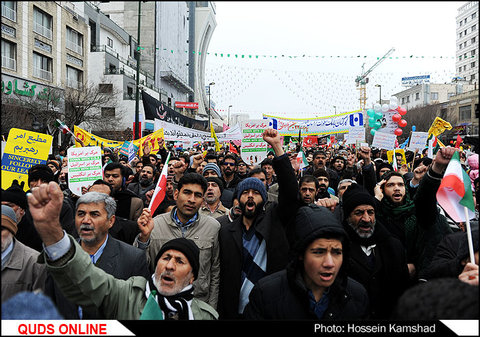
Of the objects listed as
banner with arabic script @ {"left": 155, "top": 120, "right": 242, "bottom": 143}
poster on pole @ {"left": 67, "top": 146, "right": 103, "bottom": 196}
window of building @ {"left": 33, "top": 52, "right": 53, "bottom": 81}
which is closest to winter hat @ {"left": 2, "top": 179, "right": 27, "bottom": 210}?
poster on pole @ {"left": 67, "top": 146, "right": 103, "bottom": 196}

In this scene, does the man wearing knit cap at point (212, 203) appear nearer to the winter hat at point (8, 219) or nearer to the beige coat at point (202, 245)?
the beige coat at point (202, 245)

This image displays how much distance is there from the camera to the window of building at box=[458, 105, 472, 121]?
42031 millimetres

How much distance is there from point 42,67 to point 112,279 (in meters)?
27.6

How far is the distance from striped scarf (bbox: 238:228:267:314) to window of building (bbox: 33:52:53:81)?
83.7 ft

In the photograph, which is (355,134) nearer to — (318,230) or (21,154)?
(21,154)

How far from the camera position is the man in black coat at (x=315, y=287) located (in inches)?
80.8

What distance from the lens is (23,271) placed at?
234 cm

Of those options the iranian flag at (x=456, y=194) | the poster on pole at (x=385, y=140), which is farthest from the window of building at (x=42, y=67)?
the iranian flag at (x=456, y=194)

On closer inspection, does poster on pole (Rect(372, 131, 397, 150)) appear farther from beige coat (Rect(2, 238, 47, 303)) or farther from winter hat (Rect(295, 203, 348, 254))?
beige coat (Rect(2, 238, 47, 303))

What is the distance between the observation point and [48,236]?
1.50 m

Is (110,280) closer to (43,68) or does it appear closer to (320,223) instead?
(320,223)

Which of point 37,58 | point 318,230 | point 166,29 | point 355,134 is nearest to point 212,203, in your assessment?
point 318,230

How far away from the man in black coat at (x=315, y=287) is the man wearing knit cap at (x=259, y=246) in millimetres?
763

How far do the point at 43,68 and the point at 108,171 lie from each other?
80.6 ft
